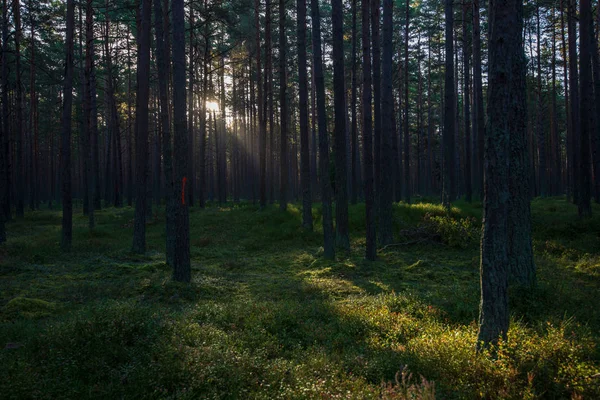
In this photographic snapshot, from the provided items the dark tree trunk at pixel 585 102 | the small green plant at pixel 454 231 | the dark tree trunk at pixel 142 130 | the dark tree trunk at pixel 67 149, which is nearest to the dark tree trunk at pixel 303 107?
the small green plant at pixel 454 231

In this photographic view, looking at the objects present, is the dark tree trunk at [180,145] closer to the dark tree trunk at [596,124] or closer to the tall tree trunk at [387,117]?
the tall tree trunk at [387,117]

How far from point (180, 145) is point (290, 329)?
5439mm

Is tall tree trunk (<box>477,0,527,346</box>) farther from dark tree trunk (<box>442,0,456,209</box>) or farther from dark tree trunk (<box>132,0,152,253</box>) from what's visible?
dark tree trunk (<box>442,0,456,209</box>)

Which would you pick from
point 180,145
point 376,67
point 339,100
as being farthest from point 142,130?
point 376,67

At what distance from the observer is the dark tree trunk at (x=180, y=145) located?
9469mm

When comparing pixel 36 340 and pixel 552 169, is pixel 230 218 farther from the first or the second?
pixel 552 169

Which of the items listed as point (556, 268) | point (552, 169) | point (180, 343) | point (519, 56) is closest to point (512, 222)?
point (519, 56)

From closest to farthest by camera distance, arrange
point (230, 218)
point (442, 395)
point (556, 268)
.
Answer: point (442, 395), point (556, 268), point (230, 218)

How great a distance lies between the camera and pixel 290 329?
6375 millimetres

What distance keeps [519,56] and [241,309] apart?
6.49m

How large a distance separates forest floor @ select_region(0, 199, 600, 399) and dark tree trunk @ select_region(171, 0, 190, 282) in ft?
2.56

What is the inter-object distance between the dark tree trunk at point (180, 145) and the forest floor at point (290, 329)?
78cm

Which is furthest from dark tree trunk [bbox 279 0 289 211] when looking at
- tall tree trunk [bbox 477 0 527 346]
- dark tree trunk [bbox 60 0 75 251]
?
tall tree trunk [bbox 477 0 527 346]

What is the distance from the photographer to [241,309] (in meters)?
7.21
